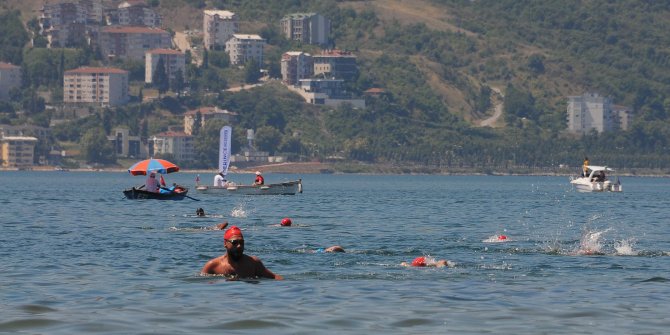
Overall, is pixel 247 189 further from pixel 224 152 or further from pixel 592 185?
pixel 592 185

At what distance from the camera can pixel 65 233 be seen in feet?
187

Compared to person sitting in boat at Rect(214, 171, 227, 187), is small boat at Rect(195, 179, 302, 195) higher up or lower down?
lower down

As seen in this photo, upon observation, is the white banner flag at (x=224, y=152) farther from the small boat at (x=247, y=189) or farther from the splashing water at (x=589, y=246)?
the splashing water at (x=589, y=246)

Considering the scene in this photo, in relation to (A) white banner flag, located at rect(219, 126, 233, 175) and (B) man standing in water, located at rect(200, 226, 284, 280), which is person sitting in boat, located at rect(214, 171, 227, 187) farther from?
(B) man standing in water, located at rect(200, 226, 284, 280)

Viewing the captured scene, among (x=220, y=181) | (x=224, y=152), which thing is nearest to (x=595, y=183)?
(x=220, y=181)

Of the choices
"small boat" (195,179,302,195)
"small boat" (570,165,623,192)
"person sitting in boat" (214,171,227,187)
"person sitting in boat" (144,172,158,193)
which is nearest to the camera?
"person sitting in boat" (144,172,158,193)

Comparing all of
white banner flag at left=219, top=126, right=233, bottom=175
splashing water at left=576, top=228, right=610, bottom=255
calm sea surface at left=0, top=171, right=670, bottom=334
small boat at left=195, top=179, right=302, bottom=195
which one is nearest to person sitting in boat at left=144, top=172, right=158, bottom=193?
white banner flag at left=219, top=126, right=233, bottom=175

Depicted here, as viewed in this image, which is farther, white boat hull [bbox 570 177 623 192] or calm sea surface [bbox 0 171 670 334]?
white boat hull [bbox 570 177 623 192]

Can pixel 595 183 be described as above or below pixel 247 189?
above

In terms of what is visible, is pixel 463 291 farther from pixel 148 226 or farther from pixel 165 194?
pixel 165 194

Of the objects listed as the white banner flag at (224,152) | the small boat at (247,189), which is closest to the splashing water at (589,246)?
the small boat at (247,189)

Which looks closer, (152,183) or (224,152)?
(152,183)

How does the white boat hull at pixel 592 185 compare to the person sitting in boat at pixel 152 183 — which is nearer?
the person sitting in boat at pixel 152 183

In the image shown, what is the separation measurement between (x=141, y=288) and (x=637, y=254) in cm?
1805
